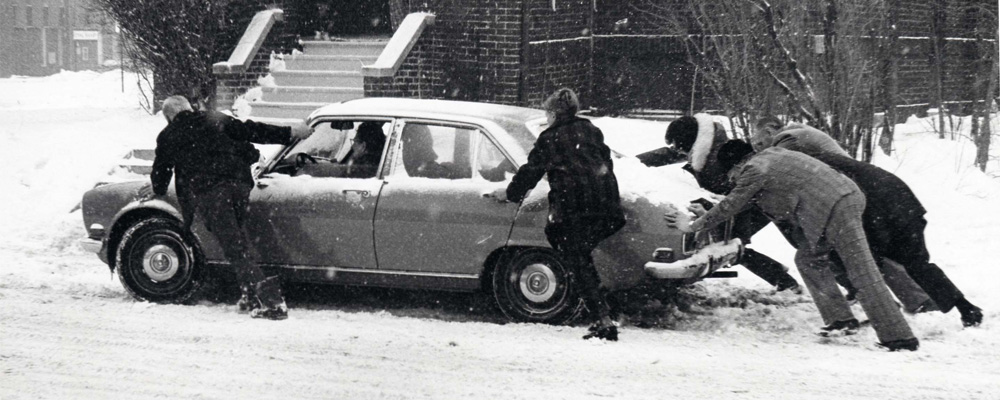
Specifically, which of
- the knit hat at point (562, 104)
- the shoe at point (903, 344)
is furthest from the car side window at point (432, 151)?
the shoe at point (903, 344)

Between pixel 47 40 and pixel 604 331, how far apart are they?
52.2 m

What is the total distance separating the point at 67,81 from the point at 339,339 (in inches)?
1329

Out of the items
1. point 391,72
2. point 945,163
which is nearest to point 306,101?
point 391,72

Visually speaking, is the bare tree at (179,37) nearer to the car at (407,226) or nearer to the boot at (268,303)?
the car at (407,226)

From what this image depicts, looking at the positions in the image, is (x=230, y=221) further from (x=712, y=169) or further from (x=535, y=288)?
(x=712, y=169)

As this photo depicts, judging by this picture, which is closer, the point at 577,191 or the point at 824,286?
the point at 577,191

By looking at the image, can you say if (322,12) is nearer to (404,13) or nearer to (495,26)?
(404,13)

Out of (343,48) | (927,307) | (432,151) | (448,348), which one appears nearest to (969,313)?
(927,307)

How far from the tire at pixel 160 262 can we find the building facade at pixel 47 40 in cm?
4672

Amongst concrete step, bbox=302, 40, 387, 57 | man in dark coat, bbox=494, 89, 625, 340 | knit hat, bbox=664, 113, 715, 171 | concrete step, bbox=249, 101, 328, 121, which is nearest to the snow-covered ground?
man in dark coat, bbox=494, 89, 625, 340

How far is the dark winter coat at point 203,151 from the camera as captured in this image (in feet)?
27.1

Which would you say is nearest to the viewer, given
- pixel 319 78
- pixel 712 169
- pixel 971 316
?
pixel 971 316

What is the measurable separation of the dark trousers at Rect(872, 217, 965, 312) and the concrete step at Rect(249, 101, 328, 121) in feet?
31.6

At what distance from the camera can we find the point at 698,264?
7.70m
